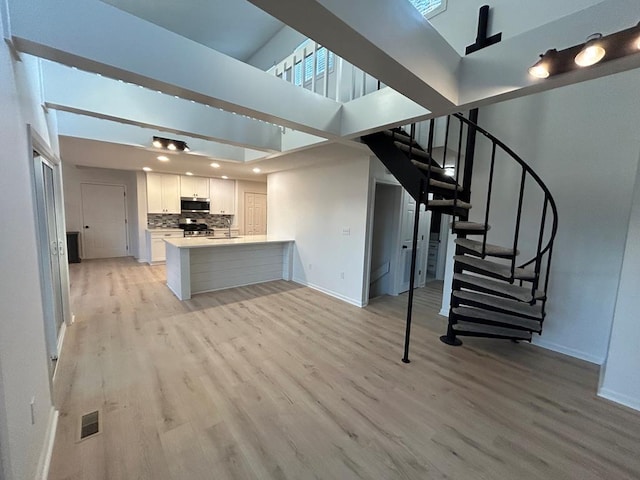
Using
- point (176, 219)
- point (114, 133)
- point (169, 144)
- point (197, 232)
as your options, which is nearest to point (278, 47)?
point (169, 144)

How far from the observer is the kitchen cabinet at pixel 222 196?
24.8ft

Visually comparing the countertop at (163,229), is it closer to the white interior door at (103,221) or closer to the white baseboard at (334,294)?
the white interior door at (103,221)

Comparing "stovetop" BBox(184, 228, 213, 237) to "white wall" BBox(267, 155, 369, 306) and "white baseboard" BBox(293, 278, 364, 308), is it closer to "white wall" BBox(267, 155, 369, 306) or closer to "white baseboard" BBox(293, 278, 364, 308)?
"white wall" BBox(267, 155, 369, 306)

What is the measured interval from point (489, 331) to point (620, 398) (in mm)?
997

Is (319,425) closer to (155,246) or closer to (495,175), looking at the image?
(495,175)

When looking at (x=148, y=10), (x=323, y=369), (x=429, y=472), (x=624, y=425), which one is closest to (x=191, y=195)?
(x=148, y=10)

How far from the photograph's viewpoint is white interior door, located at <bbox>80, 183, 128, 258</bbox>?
6821 mm

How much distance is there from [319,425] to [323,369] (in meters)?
0.65

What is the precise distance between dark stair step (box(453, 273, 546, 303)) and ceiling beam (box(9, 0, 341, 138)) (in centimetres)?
252

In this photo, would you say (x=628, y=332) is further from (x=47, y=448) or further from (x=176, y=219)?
(x=176, y=219)

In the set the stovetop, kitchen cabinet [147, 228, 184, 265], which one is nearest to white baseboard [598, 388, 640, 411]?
the stovetop

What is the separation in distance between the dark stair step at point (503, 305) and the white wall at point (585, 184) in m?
0.60

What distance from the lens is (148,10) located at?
4648mm

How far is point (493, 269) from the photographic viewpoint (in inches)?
103
